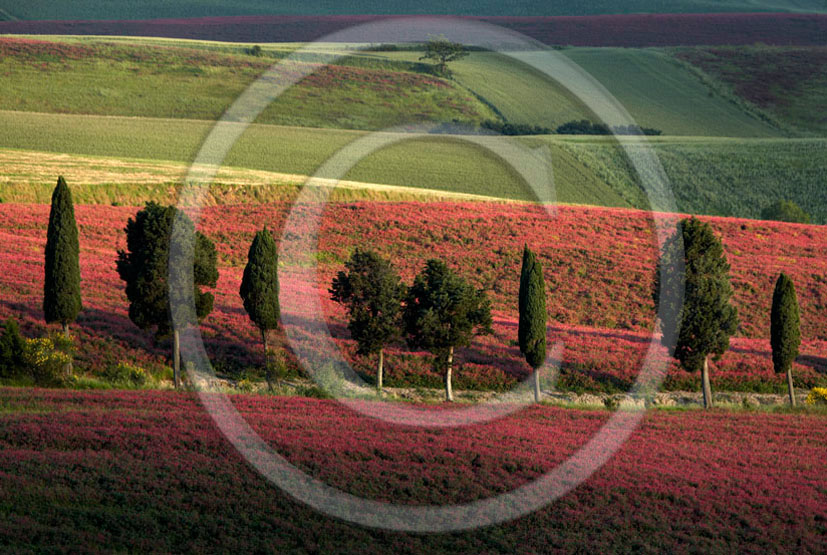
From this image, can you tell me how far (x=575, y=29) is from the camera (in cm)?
18512

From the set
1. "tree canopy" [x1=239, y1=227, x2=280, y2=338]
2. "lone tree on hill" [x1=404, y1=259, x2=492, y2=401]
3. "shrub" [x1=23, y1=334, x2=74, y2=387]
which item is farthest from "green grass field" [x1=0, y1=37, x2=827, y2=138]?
"shrub" [x1=23, y1=334, x2=74, y2=387]

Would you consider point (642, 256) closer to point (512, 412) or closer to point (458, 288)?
point (458, 288)

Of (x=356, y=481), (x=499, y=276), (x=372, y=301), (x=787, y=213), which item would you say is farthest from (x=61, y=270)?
(x=787, y=213)

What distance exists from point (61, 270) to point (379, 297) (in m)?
13.9

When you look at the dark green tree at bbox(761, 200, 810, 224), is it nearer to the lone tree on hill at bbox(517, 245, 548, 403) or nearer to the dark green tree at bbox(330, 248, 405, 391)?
the lone tree on hill at bbox(517, 245, 548, 403)

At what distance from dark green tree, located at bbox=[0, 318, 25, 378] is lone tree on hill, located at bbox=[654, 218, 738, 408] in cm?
2803

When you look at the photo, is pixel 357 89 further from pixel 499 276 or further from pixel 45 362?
pixel 45 362

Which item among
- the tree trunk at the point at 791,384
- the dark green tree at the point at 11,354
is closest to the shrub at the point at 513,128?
the tree trunk at the point at 791,384

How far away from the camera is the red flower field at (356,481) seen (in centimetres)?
1905

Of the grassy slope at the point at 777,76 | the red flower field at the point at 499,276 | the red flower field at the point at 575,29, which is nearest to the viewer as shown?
the red flower field at the point at 499,276

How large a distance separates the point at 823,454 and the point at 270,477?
1788 centimetres

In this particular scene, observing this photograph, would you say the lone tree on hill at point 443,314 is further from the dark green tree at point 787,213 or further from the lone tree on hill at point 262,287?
the dark green tree at point 787,213

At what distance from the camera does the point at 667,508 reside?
2256 centimetres

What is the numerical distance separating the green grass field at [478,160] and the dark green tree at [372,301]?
164 ft
